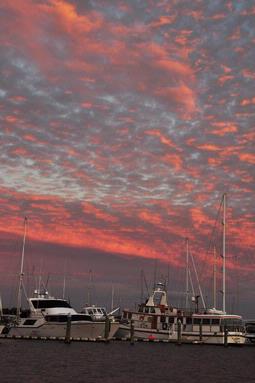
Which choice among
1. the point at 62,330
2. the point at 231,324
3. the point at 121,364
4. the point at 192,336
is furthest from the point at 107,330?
the point at 121,364

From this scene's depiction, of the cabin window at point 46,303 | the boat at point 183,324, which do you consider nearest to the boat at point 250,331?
the boat at point 183,324

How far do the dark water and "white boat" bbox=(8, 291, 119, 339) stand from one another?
5.83 ft

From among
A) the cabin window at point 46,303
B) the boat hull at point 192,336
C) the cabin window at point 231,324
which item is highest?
the cabin window at point 46,303

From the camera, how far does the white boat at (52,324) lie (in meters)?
69.9

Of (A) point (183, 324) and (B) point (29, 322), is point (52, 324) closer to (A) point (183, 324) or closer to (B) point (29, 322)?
(B) point (29, 322)

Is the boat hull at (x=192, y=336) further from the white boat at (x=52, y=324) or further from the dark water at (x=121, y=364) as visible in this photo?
the white boat at (x=52, y=324)

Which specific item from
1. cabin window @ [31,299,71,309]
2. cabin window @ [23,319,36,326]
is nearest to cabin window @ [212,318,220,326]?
cabin window @ [31,299,71,309]

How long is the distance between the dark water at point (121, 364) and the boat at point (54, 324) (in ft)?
5.96

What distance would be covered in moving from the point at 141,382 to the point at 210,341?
114ft

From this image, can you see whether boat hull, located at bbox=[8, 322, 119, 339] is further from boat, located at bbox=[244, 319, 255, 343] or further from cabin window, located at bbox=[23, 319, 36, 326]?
boat, located at bbox=[244, 319, 255, 343]

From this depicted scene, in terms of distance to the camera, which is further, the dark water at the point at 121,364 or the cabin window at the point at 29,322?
the cabin window at the point at 29,322

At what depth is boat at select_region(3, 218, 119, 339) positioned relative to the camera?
6988cm

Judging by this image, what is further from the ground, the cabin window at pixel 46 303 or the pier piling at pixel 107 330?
the cabin window at pixel 46 303

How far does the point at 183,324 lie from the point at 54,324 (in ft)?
58.8
